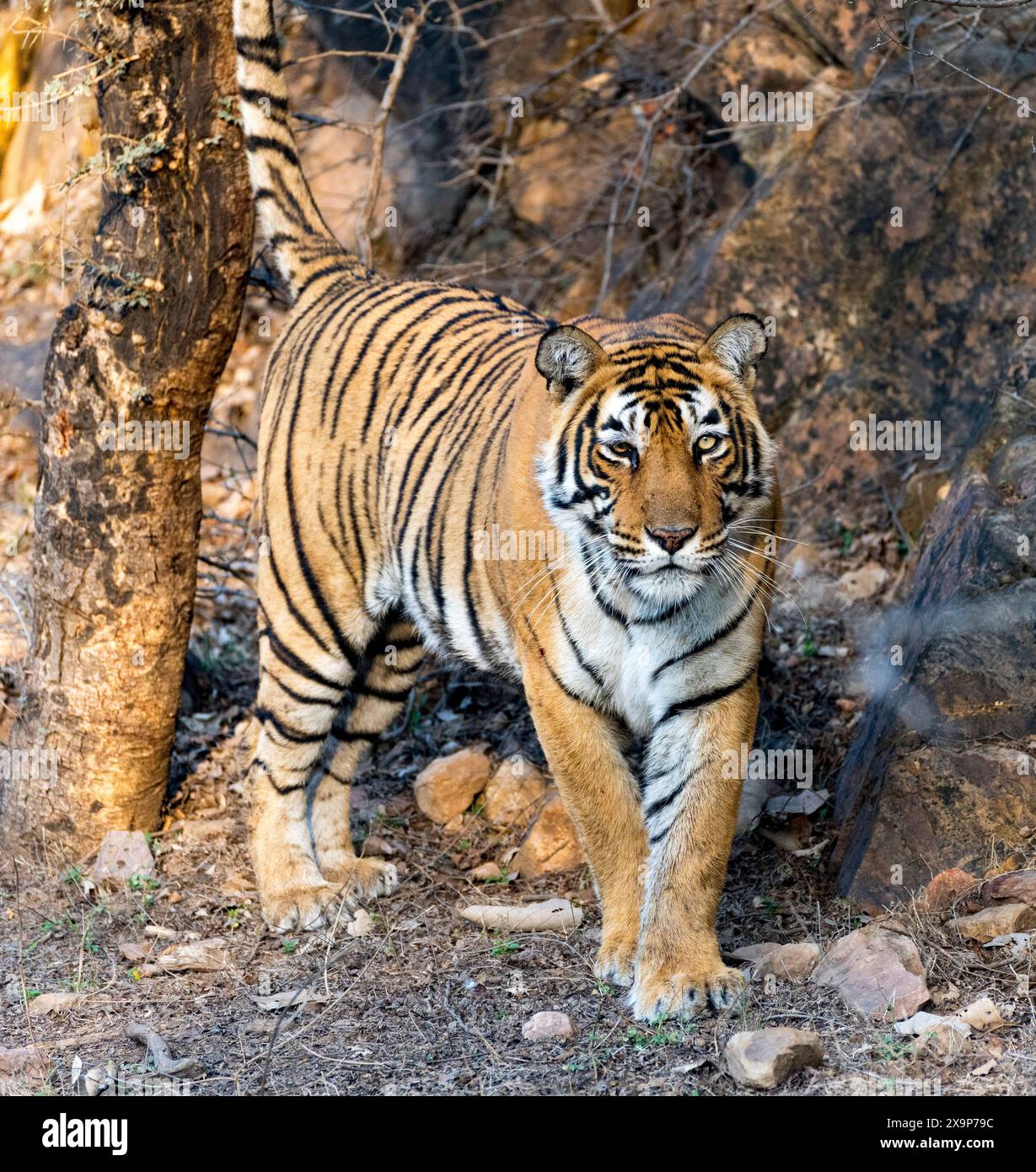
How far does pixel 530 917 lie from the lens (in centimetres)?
450

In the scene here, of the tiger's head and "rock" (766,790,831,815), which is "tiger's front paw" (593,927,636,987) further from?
"rock" (766,790,831,815)

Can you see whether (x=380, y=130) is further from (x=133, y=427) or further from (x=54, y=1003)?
(x=54, y=1003)

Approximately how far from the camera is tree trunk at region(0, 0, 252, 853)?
482 cm

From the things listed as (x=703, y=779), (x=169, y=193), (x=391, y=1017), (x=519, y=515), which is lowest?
(x=391, y=1017)

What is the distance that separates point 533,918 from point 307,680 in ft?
3.87

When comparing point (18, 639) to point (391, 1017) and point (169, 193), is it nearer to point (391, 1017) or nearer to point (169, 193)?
point (169, 193)

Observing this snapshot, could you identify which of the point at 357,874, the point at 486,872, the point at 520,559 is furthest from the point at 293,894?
the point at 520,559

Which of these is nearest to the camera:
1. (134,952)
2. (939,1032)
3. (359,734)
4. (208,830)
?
(939,1032)

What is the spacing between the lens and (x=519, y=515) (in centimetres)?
416

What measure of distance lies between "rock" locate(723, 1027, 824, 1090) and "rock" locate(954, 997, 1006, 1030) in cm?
39

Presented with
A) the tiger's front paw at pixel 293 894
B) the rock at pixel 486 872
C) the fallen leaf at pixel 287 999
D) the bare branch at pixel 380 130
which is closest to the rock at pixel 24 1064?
the fallen leaf at pixel 287 999

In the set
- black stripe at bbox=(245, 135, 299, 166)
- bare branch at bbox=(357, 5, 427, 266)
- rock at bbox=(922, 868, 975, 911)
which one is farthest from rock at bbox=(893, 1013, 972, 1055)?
bare branch at bbox=(357, 5, 427, 266)

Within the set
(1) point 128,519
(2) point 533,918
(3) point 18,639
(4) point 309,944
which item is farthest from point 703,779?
(3) point 18,639

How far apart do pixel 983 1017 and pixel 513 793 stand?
2267 mm
